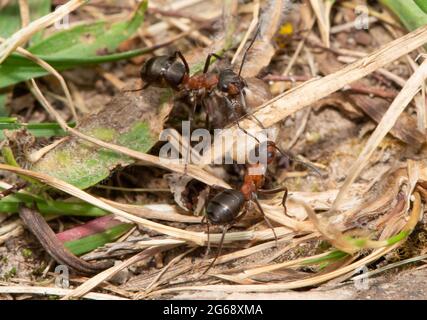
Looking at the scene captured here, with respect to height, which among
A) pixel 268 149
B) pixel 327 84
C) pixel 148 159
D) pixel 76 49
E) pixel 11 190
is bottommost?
pixel 11 190

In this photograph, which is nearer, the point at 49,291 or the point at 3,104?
the point at 49,291

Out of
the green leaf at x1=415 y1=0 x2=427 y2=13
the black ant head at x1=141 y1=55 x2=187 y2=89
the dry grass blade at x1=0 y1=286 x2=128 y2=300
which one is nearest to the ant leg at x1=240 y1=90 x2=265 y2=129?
the black ant head at x1=141 y1=55 x2=187 y2=89

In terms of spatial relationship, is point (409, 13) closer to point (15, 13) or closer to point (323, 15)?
point (323, 15)

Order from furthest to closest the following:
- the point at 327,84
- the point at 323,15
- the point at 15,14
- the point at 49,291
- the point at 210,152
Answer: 1. the point at 323,15
2. the point at 15,14
3. the point at 210,152
4. the point at 327,84
5. the point at 49,291

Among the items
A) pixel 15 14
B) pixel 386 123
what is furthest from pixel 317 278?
pixel 15 14

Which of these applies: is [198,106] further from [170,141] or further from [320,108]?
[320,108]
